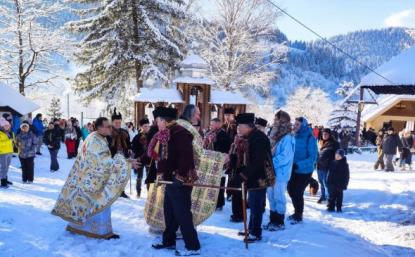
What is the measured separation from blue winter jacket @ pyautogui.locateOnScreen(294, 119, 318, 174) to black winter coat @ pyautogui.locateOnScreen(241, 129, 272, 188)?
5.10 feet

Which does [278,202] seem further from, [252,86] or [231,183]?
[252,86]

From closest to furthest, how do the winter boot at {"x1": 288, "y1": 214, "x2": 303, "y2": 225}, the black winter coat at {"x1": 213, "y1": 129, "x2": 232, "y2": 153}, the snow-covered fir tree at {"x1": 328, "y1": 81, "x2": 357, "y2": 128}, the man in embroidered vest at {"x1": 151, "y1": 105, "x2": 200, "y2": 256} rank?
the man in embroidered vest at {"x1": 151, "y1": 105, "x2": 200, "y2": 256}, the winter boot at {"x1": 288, "y1": 214, "x2": 303, "y2": 225}, the black winter coat at {"x1": 213, "y1": 129, "x2": 232, "y2": 153}, the snow-covered fir tree at {"x1": 328, "y1": 81, "x2": 357, "y2": 128}

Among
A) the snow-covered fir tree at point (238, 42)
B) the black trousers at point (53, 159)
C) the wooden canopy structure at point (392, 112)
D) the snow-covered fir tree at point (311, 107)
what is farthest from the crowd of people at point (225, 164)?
the snow-covered fir tree at point (311, 107)

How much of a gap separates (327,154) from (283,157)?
340 centimetres

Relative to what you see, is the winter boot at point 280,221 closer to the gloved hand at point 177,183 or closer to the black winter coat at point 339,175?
the gloved hand at point 177,183

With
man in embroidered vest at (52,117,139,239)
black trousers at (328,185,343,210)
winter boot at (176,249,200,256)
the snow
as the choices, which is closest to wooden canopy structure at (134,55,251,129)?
black trousers at (328,185,343,210)

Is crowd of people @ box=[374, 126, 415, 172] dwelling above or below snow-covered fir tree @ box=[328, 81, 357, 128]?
below

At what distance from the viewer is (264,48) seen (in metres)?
25.6

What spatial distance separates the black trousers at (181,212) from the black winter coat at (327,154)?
511cm

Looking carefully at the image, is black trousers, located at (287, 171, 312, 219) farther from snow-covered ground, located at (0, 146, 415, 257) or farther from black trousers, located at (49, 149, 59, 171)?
black trousers, located at (49, 149, 59, 171)

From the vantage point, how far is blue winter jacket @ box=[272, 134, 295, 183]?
6.34 m

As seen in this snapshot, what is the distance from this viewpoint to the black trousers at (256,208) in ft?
19.1

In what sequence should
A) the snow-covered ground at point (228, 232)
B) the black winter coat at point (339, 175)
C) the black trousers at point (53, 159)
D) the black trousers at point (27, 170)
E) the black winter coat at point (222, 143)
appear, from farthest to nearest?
the black trousers at point (53, 159)
the black trousers at point (27, 170)
the black winter coat at point (339, 175)
the black winter coat at point (222, 143)
the snow-covered ground at point (228, 232)

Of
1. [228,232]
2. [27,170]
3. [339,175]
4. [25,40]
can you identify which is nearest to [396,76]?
[339,175]
